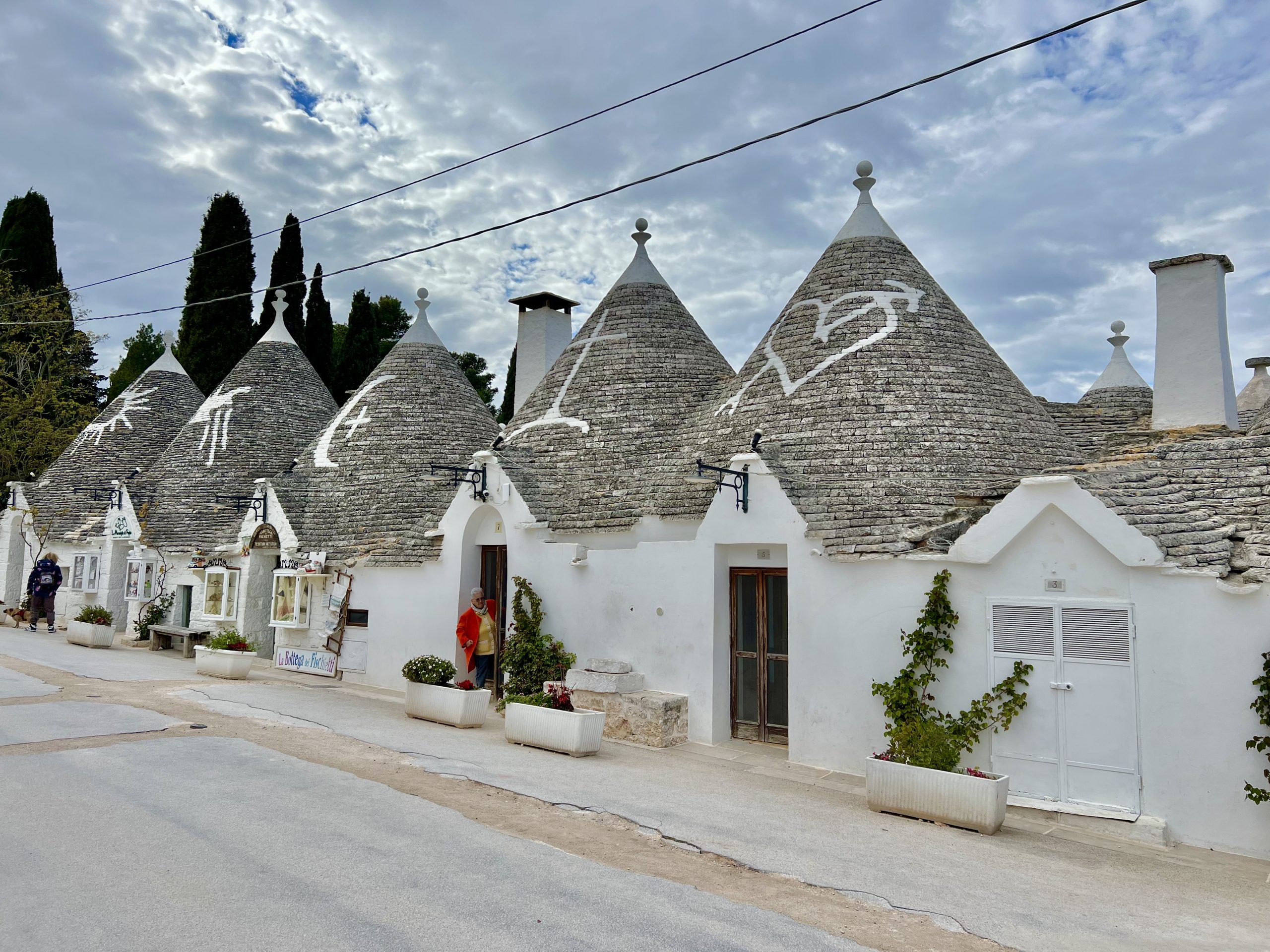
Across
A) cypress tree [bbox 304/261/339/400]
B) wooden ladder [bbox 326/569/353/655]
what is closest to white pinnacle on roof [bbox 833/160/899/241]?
wooden ladder [bbox 326/569/353/655]

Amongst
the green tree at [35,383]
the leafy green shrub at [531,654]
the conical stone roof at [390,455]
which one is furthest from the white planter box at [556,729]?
the green tree at [35,383]

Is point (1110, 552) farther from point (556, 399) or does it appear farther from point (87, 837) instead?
point (556, 399)

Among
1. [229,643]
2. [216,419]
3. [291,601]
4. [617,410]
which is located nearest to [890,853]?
[617,410]

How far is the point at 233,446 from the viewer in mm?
21906

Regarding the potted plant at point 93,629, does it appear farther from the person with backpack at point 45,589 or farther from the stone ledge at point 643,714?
the stone ledge at point 643,714

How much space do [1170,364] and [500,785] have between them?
34.9 feet

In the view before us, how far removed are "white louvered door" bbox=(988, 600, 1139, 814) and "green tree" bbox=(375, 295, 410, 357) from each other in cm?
4038

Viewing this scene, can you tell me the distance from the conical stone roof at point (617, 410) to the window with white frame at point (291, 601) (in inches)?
202

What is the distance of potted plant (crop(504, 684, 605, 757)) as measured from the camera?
974 centimetres

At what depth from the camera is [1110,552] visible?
310 inches

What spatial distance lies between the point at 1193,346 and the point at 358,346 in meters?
33.9

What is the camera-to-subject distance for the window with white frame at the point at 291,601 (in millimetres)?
16844

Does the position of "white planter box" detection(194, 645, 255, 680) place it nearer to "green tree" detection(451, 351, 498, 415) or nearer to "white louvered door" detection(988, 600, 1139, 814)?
"white louvered door" detection(988, 600, 1139, 814)

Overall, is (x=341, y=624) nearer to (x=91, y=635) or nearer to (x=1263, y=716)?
(x=91, y=635)
